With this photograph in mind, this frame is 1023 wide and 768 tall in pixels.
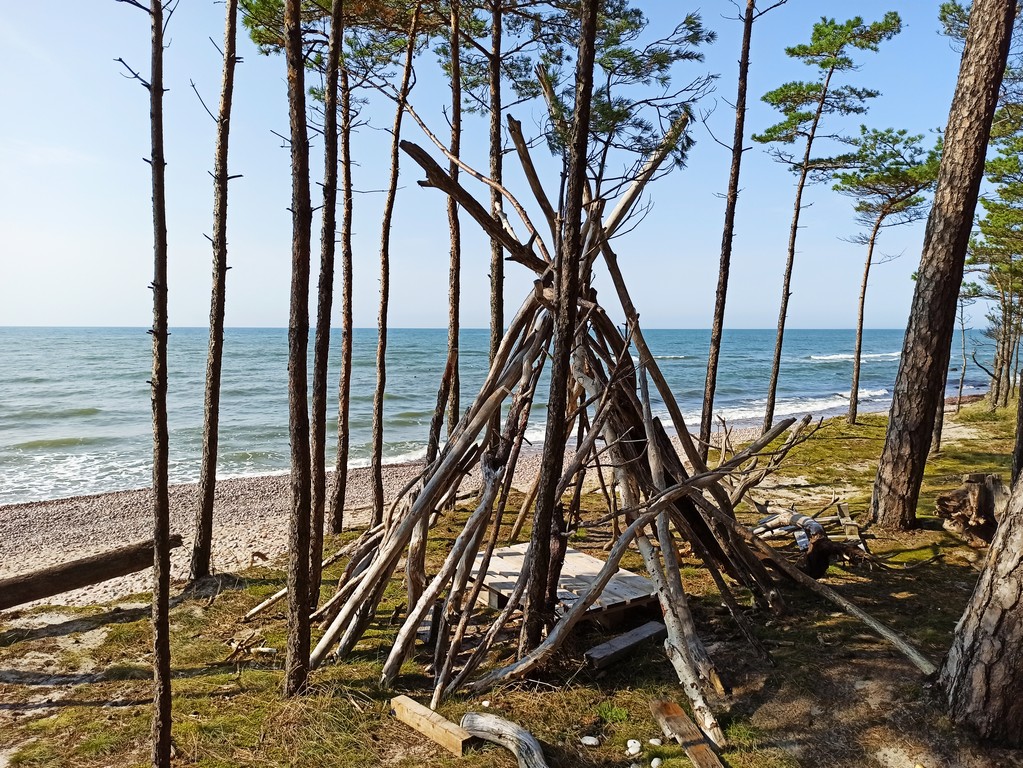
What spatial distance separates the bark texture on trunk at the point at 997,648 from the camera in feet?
11.4

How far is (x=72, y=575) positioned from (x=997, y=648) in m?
7.44

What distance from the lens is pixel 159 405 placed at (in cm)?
343

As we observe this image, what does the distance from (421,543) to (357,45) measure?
7.22 metres

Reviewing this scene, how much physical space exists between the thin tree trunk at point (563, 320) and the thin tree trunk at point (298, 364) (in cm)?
151

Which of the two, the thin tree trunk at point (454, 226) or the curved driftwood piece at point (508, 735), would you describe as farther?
the thin tree trunk at point (454, 226)

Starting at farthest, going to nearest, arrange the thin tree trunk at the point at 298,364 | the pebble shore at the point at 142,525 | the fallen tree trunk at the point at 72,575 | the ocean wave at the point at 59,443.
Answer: the ocean wave at the point at 59,443
the pebble shore at the point at 142,525
the fallen tree trunk at the point at 72,575
the thin tree trunk at the point at 298,364

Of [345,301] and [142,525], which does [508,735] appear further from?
[142,525]

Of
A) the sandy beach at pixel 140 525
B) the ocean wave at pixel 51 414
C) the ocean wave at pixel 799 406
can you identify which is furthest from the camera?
the ocean wave at pixel 799 406

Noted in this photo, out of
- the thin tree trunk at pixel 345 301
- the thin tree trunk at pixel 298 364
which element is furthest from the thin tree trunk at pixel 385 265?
the thin tree trunk at pixel 298 364

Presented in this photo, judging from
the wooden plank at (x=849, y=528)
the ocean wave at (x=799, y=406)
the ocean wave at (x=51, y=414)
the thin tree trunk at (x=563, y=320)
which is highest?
the thin tree trunk at (x=563, y=320)

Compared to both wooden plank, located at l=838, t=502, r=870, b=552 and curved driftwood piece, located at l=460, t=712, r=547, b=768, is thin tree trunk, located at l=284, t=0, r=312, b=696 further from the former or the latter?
wooden plank, located at l=838, t=502, r=870, b=552

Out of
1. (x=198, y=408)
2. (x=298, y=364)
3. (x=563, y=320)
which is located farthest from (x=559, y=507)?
(x=198, y=408)

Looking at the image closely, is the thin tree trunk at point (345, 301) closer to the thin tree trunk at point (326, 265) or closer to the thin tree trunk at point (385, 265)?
the thin tree trunk at point (385, 265)

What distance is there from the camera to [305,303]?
4.18 metres
